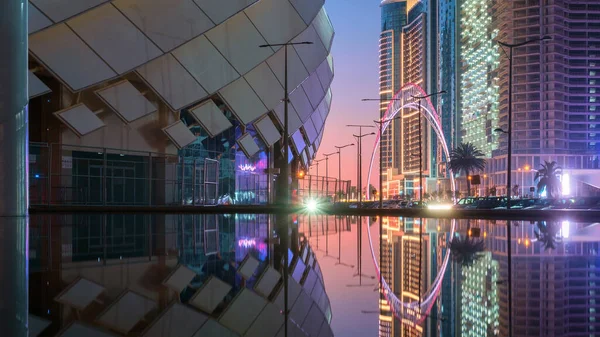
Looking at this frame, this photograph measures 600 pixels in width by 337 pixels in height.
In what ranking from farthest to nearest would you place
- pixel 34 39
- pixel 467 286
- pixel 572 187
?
1. pixel 572 187
2. pixel 34 39
3. pixel 467 286

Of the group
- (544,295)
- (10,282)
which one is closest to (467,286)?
(544,295)

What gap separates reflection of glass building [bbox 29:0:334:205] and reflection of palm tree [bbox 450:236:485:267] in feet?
70.3

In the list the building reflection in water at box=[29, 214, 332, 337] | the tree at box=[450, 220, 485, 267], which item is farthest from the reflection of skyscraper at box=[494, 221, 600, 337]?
the building reflection in water at box=[29, 214, 332, 337]

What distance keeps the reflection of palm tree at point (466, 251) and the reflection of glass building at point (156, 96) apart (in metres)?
21.4

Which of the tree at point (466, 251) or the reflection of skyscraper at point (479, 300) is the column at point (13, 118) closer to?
the tree at point (466, 251)

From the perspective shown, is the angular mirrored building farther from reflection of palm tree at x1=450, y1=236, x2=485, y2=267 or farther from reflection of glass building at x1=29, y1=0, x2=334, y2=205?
reflection of palm tree at x1=450, y1=236, x2=485, y2=267

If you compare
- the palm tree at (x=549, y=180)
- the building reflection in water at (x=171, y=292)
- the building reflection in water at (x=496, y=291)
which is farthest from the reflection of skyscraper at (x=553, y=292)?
the palm tree at (x=549, y=180)

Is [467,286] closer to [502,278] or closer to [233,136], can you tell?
[502,278]

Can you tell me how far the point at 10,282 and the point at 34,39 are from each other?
2674 centimetres

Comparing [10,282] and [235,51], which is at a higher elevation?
[235,51]

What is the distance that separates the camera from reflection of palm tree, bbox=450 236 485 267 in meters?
7.61

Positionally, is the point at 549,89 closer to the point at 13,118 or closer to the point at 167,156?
the point at 167,156

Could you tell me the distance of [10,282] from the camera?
16.6 ft

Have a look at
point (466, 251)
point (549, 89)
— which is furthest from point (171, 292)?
point (549, 89)
